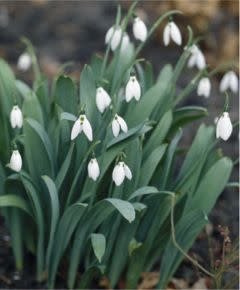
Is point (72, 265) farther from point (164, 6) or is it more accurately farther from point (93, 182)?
point (164, 6)

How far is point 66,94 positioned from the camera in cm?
310

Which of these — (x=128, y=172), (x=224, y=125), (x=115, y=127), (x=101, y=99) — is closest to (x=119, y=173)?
(x=128, y=172)

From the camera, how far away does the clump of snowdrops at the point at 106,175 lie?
2.97 meters

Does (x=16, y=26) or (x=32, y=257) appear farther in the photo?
(x=16, y=26)

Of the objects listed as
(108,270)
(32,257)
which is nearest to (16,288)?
(32,257)

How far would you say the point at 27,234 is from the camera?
11.4ft

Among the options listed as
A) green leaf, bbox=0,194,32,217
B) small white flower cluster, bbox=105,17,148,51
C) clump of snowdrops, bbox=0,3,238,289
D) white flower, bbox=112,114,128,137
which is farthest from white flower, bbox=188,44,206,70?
green leaf, bbox=0,194,32,217

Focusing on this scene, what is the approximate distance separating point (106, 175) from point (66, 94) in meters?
0.43

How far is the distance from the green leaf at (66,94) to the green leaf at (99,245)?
61 centimetres

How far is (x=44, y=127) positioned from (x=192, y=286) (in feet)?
3.81

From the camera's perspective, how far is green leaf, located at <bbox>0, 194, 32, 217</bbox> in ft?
9.84

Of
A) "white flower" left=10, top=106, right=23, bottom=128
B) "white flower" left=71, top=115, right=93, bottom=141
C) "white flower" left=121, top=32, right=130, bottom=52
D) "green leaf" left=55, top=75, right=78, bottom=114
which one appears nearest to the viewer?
"white flower" left=71, top=115, right=93, bottom=141

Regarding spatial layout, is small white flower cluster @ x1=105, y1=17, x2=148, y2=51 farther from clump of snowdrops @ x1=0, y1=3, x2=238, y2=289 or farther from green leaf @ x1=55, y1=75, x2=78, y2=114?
green leaf @ x1=55, y1=75, x2=78, y2=114

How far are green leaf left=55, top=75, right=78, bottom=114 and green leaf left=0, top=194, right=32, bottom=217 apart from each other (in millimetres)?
480
